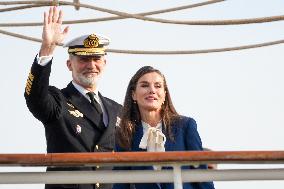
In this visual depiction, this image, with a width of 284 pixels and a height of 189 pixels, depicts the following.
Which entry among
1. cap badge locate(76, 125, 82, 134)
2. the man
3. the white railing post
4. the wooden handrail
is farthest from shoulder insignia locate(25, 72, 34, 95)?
the white railing post

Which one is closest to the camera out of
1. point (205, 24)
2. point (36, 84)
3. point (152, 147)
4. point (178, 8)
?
point (152, 147)

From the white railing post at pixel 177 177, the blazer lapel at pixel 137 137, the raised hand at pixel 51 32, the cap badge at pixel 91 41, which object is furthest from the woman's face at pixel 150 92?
the white railing post at pixel 177 177

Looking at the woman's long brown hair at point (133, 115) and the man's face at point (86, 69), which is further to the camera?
the man's face at point (86, 69)

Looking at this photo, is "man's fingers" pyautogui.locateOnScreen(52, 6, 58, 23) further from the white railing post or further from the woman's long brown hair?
the white railing post

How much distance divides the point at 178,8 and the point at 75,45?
7.63ft

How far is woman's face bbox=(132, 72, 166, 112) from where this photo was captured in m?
3.13

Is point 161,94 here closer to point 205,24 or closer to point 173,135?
point 173,135

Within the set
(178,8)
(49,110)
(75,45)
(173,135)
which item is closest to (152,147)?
(173,135)

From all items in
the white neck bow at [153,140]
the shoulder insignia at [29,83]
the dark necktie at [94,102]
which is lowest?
the white neck bow at [153,140]

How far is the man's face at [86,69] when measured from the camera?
3.66 meters

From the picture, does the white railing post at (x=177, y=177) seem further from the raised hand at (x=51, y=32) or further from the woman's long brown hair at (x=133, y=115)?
the raised hand at (x=51, y=32)

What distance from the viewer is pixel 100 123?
3.75 meters

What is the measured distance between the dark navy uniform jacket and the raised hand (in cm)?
10

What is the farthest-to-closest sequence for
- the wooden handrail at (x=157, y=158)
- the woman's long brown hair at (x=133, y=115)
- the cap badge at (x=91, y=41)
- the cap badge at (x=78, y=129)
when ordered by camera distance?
the cap badge at (x=91, y=41)
the cap badge at (x=78, y=129)
the woman's long brown hair at (x=133, y=115)
the wooden handrail at (x=157, y=158)
